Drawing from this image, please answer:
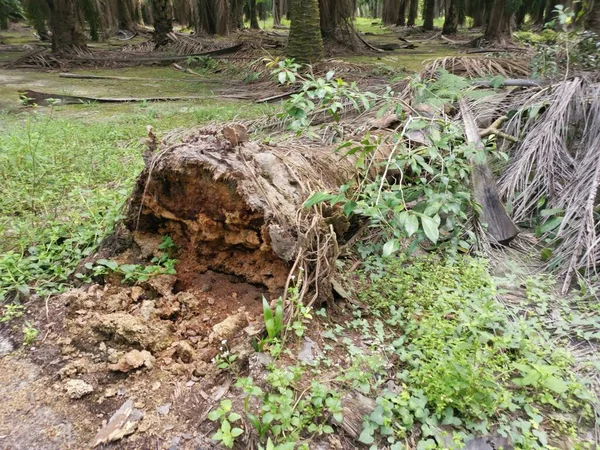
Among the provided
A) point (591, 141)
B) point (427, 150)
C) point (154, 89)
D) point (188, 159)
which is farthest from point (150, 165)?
point (154, 89)

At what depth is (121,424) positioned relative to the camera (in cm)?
166

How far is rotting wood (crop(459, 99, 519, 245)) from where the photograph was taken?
123 inches

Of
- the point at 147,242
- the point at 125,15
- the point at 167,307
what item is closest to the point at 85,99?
the point at 147,242

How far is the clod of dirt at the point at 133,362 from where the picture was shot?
6.14 ft

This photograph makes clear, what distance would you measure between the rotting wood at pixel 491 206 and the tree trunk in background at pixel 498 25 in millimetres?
11841

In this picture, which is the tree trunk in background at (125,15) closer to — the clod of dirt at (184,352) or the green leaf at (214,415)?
the clod of dirt at (184,352)

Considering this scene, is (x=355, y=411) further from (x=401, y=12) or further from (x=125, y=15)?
(x=401, y=12)

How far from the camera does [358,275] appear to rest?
106 inches

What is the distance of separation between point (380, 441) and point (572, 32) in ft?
15.3

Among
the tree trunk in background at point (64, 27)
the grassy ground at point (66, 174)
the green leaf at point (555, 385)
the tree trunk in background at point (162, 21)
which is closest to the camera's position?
the green leaf at point (555, 385)

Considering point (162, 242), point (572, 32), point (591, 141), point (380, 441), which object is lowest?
point (380, 441)

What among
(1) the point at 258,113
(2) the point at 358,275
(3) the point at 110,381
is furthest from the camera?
(1) the point at 258,113

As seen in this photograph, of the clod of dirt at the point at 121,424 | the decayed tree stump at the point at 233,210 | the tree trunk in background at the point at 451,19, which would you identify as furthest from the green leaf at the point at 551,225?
the tree trunk in background at the point at 451,19

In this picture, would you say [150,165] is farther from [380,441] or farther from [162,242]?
[380,441]
